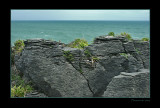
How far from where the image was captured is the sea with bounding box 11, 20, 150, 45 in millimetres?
8945

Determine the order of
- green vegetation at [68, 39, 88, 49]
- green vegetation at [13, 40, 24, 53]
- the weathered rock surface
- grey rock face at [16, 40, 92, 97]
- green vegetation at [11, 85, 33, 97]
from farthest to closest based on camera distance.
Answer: green vegetation at [13, 40, 24, 53], green vegetation at [68, 39, 88, 49], grey rock face at [16, 40, 92, 97], the weathered rock surface, green vegetation at [11, 85, 33, 97]

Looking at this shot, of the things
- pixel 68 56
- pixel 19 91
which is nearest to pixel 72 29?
pixel 68 56

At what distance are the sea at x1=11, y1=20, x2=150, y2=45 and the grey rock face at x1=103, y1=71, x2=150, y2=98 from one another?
6.07 ft

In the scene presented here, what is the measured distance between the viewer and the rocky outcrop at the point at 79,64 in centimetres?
891

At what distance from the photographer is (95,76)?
914 centimetres

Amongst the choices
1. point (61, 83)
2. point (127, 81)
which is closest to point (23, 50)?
point (61, 83)

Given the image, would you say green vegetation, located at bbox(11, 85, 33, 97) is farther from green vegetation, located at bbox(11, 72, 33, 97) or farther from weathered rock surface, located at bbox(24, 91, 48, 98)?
weathered rock surface, located at bbox(24, 91, 48, 98)

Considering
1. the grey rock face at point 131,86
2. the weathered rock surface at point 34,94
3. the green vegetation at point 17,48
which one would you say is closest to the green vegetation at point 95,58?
the grey rock face at point 131,86

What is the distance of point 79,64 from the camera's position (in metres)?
9.18

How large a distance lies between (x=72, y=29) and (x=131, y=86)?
11.8ft

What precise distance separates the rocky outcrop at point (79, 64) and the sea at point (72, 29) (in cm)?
29

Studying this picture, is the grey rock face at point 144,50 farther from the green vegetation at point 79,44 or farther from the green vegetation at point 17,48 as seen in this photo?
the green vegetation at point 17,48

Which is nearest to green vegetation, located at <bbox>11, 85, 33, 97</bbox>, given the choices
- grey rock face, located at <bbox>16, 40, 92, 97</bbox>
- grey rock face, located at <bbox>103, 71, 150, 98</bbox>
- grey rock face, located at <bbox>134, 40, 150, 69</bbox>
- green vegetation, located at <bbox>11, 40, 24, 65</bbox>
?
grey rock face, located at <bbox>16, 40, 92, 97</bbox>
